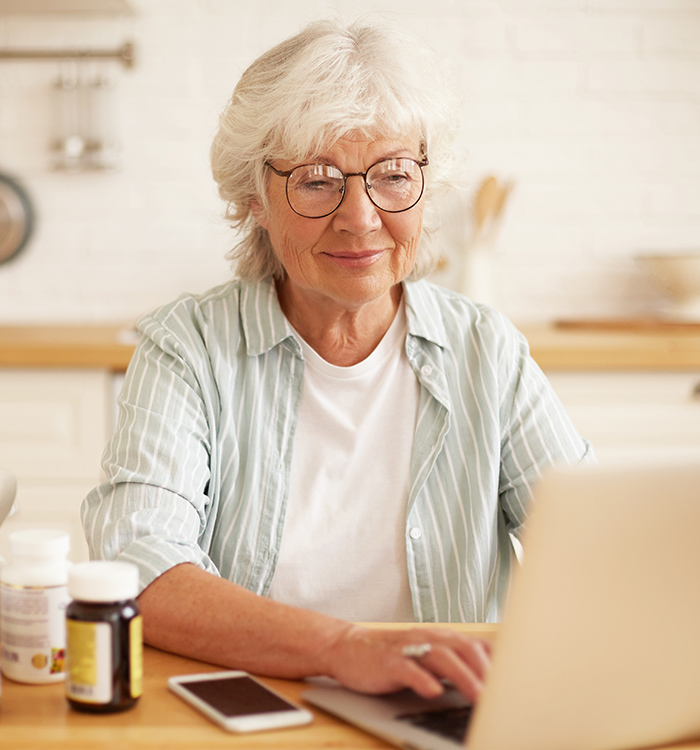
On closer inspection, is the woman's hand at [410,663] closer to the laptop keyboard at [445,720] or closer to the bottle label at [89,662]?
the laptop keyboard at [445,720]

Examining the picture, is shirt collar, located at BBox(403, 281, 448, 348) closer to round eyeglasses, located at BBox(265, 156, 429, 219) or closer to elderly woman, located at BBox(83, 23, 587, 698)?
elderly woman, located at BBox(83, 23, 587, 698)

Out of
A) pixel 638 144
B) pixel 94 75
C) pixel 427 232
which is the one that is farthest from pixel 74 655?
pixel 638 144

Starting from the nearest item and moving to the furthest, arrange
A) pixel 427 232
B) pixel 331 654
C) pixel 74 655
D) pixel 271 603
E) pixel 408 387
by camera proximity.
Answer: pixel 74 655
pixel 331 654
pixel 271 603
pixel 408 387
pixel 427 232

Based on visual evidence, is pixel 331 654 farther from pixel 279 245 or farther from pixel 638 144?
pixel 638 144

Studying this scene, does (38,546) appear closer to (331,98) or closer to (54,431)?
(331,98)

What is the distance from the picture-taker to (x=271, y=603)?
92 centimetres

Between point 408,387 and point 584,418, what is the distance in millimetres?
944

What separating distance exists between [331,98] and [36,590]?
74cm

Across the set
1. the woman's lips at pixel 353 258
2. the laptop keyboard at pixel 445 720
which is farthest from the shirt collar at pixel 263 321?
the laptop keyboard at pixel 445 720

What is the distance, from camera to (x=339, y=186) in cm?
125

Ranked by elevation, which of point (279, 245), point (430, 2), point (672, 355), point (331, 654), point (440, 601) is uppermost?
point (430, 2)

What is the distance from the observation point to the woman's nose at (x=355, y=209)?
1.24m

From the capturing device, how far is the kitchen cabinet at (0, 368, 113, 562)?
2072 mm

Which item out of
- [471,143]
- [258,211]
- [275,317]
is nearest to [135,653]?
[275,317]
